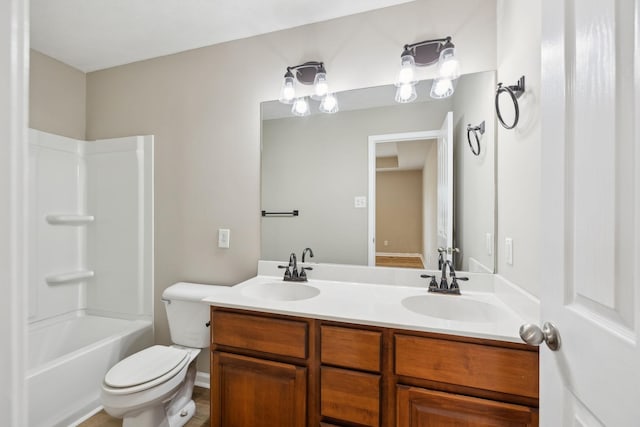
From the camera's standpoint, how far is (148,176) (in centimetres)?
212

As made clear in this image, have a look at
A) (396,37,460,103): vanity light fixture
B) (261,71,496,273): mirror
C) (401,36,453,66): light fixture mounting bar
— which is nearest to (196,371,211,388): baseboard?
(261,71,496,273): mirror

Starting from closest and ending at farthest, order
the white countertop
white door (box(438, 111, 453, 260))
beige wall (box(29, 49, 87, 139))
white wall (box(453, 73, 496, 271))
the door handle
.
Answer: the door handle → the white countertop → white wall (box(453, 73, 496, 271)) → white door (box(438, 111, 453, 260)) → beige wall (box(29, 49, 87, 139))

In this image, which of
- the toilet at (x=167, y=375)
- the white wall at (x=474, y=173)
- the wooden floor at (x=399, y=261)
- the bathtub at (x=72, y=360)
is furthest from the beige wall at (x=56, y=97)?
the white wall at (x=474, y=173)

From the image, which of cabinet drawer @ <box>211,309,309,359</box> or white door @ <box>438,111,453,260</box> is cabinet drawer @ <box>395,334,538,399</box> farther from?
white door @ <box>438,111,453,260</box>

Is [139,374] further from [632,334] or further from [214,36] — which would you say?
[214,36]

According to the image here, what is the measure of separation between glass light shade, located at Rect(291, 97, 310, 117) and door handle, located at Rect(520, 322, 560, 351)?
159cm

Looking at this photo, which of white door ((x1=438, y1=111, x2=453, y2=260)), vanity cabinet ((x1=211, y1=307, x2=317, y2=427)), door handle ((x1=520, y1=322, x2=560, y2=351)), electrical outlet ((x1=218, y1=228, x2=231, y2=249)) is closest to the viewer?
door handle ((x1=520, y1=322, x2=560, y2=351))

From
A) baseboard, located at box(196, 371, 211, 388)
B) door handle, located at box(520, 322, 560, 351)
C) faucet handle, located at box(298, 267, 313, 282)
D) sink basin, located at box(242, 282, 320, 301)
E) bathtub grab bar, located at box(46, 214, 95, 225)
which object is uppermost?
bathtub grab bar, located at box(46, 214, 95, 225)

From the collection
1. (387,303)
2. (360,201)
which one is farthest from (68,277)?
(387,303)

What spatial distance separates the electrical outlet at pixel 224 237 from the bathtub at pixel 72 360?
0.89 m

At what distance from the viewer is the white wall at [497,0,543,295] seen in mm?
1027

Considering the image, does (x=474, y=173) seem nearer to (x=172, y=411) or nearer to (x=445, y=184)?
(x=445, y=184)

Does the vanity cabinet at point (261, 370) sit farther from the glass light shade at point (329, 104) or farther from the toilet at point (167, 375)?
the glass light shade at point (329, 104)

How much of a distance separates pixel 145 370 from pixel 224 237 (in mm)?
858
